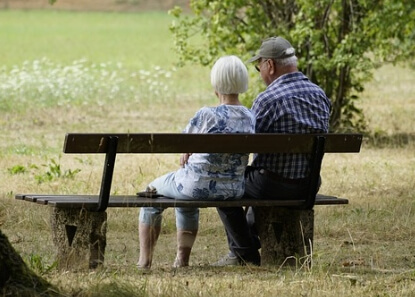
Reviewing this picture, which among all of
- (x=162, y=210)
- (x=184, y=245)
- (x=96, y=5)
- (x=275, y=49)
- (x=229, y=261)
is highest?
(x=96, y=5)

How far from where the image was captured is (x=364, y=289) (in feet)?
21.3

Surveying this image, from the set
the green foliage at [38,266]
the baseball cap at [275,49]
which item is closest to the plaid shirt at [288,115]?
the baseball cap at [275,49]

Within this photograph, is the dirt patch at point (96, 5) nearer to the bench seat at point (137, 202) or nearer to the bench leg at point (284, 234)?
the bench leg at point (284, 234)

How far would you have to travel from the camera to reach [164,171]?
502 inches

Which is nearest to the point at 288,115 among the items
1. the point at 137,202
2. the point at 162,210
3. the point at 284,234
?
the point at 284,234

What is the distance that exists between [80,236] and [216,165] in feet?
3.18

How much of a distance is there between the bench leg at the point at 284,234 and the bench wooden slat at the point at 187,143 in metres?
0.50

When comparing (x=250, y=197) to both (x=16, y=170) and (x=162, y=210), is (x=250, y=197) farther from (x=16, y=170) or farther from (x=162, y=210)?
(x=16, y=170)

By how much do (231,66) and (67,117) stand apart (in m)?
12.1

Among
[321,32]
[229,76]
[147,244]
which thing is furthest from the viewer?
[321,32]

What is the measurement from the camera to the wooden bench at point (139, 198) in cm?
707

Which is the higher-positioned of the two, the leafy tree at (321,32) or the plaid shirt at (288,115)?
the leafy tree at (321,32)

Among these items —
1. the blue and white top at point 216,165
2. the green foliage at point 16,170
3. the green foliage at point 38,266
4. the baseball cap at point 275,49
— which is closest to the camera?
the green foliage at point 38,266

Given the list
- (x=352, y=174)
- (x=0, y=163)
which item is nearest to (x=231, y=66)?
(x=352, y=174)
